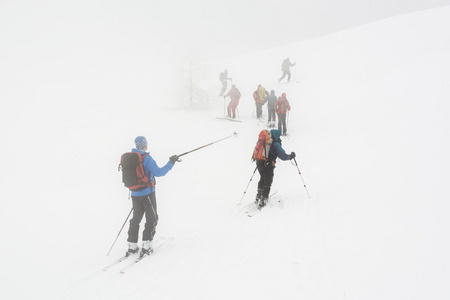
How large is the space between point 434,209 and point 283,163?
633 centimetres

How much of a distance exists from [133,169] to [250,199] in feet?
13.7

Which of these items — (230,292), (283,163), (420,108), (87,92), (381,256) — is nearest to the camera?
(230,292)

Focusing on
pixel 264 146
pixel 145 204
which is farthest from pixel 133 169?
pixel 264 146

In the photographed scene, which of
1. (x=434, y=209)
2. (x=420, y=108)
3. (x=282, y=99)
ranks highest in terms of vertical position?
(x=282, y=99)

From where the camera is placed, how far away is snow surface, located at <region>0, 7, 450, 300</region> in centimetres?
402

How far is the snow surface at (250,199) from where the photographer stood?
4016mm

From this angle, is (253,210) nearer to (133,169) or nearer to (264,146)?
(264,146)

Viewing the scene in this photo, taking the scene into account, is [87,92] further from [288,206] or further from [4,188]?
[288,206]

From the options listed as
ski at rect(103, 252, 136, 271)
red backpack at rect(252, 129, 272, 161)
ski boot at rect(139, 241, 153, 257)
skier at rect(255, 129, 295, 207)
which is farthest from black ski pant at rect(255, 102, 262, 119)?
ski at rect(103, 252, 136, 271)

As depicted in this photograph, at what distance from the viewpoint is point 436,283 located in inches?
132

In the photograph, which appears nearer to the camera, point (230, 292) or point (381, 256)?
point (230, 292)

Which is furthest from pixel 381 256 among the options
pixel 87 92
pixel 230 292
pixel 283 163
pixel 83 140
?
pixel 87 92

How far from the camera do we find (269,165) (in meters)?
6.71

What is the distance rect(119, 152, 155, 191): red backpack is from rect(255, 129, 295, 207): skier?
10.5 ft
